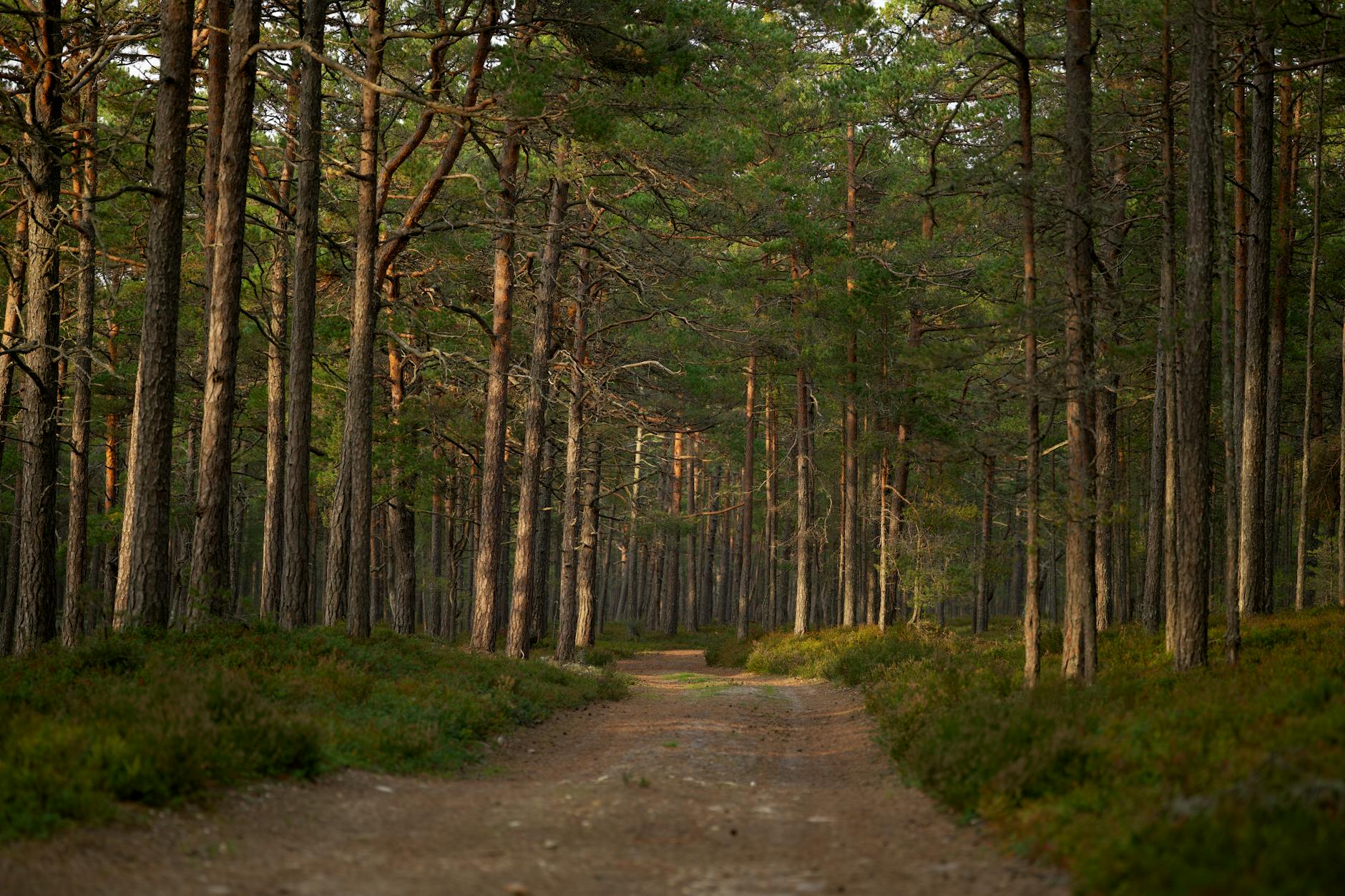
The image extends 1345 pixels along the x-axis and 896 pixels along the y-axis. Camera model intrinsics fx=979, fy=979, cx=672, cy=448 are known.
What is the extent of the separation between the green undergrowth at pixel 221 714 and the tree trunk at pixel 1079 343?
298 inches

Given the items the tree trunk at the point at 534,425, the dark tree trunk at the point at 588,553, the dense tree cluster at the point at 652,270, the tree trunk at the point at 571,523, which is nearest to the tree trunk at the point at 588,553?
the dark tree trunk at the point at 588,553

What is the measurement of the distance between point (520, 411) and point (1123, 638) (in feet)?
58.4

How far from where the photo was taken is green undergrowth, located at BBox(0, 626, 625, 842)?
6781 mm

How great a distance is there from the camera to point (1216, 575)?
146 ft

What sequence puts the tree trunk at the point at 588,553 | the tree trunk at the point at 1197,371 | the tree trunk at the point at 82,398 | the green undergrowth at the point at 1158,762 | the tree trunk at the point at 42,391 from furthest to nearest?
the tree trunk at the point at 588,553, the tree trunk at the point at 82,398, the tree trunk at the point at 42,391, the tree trunk at the point at 1197,371, the green undergrowth at the point at 1158,762

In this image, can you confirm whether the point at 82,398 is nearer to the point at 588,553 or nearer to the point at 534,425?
the point at 534,425

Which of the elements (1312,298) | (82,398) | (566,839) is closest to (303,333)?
(82,398)

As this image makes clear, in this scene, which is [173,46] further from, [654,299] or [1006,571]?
[1006,571]

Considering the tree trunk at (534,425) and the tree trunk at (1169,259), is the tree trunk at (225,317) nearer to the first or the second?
the tree trunk at (534,425)

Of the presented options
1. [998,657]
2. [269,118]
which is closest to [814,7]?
[998,657]

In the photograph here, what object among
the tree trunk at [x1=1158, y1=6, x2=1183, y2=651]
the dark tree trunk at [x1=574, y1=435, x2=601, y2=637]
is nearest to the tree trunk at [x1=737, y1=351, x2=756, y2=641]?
the dark tree trunk at [x1=574, y1=435, x2=601, y2=637]

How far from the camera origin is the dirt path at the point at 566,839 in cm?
583

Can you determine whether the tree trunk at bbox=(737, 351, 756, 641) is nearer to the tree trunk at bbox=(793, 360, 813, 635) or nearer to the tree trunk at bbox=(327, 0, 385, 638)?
the tree trunk at bbox=(793, 360, 813, 635)

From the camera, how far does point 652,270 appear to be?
2302cm
